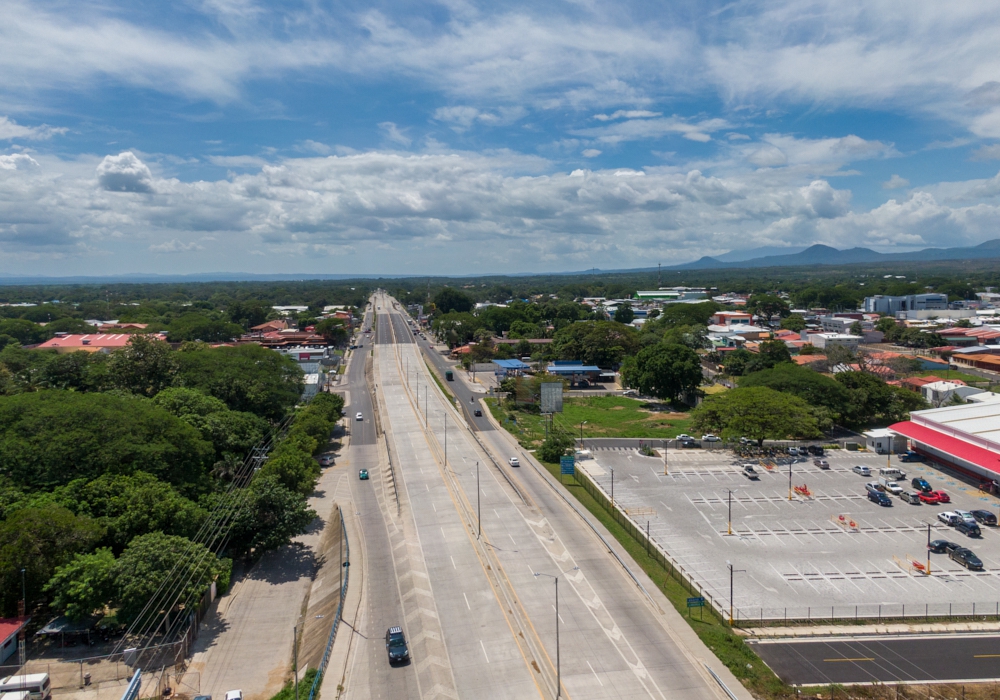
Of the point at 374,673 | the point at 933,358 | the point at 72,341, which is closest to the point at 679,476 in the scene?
the point at 374,673

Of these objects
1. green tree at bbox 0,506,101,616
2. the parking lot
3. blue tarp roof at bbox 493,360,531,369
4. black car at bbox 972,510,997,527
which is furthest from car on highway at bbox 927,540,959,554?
blue tarp roof at bbox 493,360,531,369

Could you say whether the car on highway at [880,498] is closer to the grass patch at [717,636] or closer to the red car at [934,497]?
the red car at [934,497]

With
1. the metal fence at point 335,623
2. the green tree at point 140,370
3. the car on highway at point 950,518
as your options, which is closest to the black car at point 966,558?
the car on highway at point 950,518

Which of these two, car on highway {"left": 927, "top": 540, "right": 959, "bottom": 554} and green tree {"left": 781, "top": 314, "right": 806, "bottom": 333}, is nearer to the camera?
car on highway {"left": 927, "top": 540, "right": 959, "bottom": 554}

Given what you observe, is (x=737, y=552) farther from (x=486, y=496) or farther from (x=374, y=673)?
(x=374, y=673)

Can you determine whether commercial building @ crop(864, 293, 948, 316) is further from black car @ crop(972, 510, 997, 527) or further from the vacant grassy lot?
black car @ crop(972, 510, 997, 527)

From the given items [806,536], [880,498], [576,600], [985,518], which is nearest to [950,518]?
[985,518]

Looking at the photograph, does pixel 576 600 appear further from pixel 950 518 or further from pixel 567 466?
pixel 950 518
